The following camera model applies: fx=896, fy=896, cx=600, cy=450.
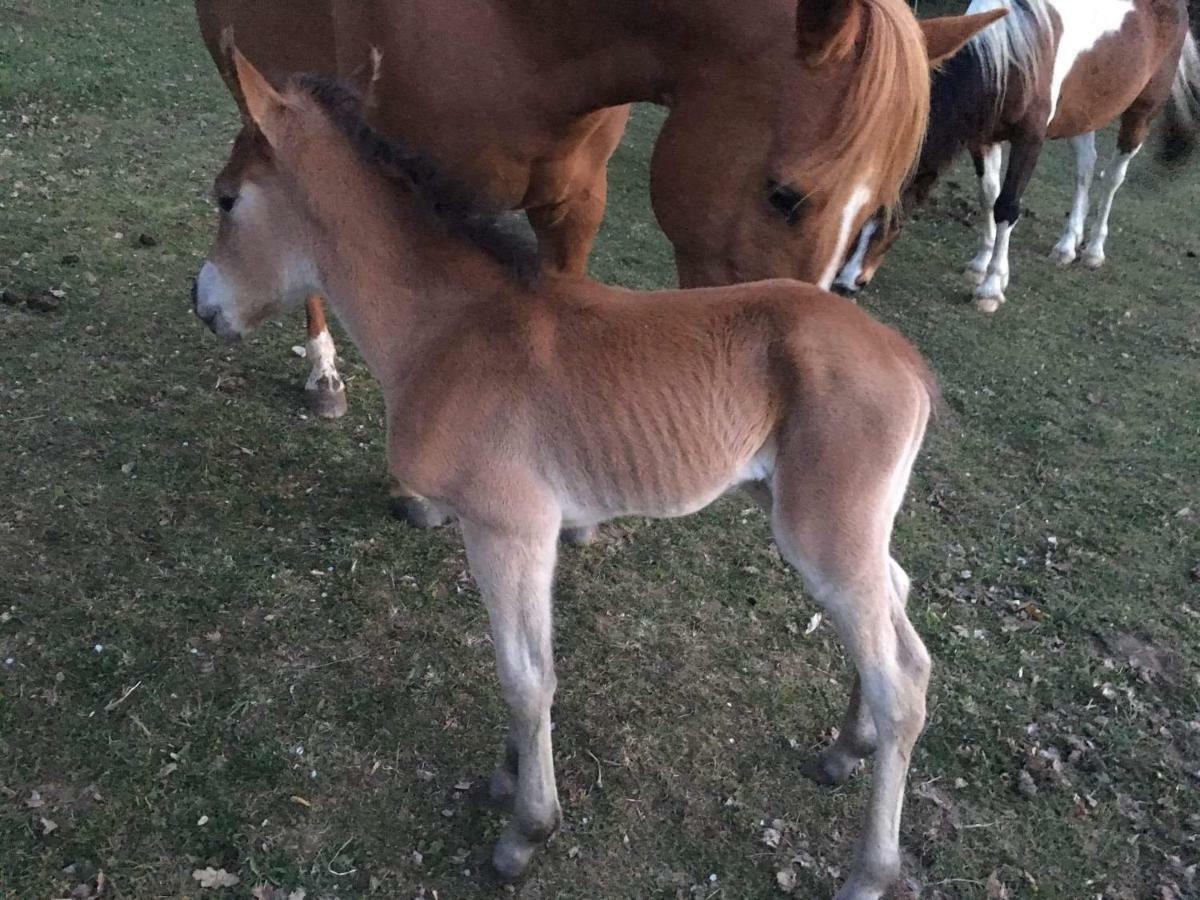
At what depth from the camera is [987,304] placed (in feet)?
18.3

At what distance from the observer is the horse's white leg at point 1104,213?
6543mm

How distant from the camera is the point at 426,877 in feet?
6.98

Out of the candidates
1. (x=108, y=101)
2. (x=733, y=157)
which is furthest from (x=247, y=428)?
(x=108, y=101)

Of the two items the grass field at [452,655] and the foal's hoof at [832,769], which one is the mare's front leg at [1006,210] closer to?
the grass field at [452,655]

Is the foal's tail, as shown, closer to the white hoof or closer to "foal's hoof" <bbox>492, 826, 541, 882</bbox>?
the white hoof

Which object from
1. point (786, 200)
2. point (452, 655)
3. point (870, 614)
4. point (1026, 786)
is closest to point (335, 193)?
point (786, 200)

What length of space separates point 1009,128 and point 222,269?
481cm

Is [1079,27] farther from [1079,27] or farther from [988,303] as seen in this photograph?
[988,303]

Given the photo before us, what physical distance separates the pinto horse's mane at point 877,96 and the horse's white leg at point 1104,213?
17.4ft

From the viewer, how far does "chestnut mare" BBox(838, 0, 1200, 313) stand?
492 centimetres

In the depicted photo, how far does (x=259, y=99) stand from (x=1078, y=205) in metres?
6.48

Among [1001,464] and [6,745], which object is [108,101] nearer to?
[6,745]

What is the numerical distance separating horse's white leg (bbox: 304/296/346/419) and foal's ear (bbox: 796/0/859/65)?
231 centimetres

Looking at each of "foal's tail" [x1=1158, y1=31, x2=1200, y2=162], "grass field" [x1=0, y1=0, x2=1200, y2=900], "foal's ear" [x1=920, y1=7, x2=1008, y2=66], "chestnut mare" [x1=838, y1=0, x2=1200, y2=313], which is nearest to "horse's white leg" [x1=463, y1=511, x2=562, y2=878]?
"grass field" [x1=0, y1=0, x2=1200, y2=900]
